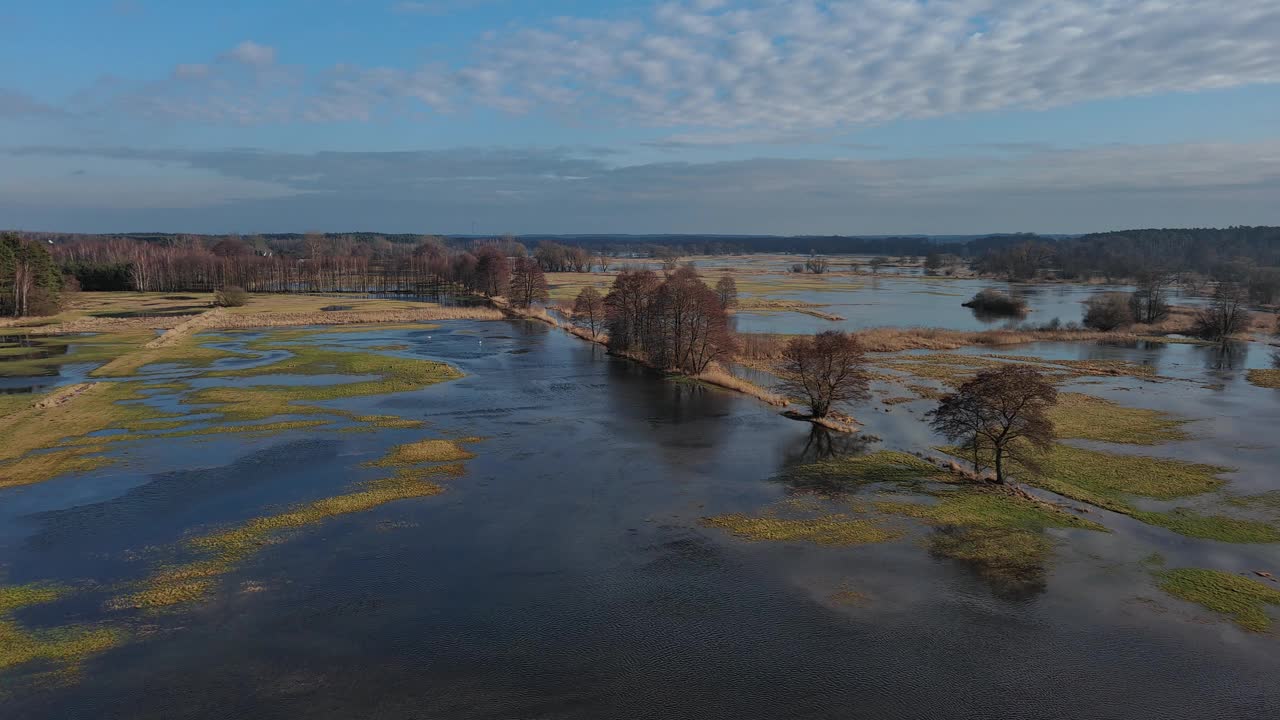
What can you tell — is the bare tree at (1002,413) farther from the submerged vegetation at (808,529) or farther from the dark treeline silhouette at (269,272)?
the dark treeline silhouette at (269,272)

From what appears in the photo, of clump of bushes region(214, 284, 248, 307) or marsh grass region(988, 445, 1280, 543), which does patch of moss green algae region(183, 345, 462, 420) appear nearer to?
marsh grass region(988, 445, 1280, 543)

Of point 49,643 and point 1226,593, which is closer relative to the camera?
point 49,643

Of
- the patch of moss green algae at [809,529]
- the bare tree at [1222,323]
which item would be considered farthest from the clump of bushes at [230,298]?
the bare tree at [1222,323]

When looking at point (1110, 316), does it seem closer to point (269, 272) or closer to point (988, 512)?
point (988, 512)

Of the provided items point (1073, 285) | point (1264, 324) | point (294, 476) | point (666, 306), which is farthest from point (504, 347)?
point (1073, 285)

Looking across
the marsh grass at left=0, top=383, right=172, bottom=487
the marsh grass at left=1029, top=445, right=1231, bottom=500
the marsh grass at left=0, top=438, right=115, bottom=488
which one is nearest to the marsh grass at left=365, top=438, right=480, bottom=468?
the marsh grass at left=0, top=438, right=115, bottom=488

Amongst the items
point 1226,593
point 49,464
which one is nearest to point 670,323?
point 49,464
